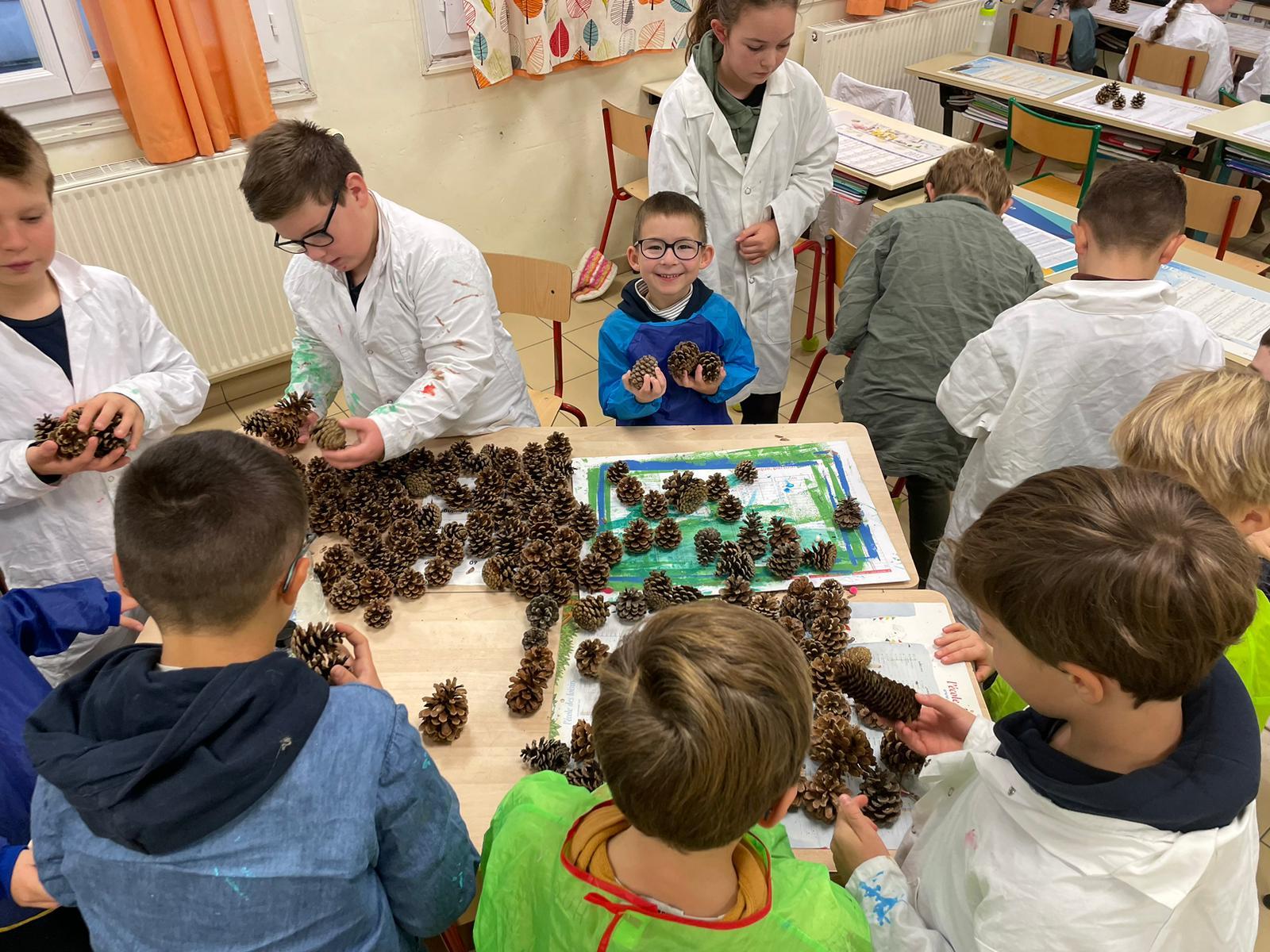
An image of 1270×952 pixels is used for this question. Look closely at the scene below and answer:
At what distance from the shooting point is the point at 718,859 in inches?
35.8

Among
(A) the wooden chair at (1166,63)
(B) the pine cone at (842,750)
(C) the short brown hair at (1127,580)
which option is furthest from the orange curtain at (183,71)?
(A) the wooden chair at (1166,63)

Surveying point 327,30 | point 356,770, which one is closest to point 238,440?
point 356,770

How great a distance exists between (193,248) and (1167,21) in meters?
5.76

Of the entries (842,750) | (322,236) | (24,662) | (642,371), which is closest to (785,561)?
(842,750)

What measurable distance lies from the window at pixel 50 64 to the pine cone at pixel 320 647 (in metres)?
2.80

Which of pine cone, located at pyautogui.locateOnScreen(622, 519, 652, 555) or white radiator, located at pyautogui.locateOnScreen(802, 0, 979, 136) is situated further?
white radiator, located at pyautogui.locateOnScreen(802, 0, 979, 136)

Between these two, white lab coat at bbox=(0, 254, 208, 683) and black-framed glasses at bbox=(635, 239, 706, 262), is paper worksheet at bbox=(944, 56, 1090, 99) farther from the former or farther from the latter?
white lab coat at bbox=(0, 254, 208, 683)

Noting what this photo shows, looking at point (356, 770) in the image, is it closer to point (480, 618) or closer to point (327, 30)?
point (480, 618)

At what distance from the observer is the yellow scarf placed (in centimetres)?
89

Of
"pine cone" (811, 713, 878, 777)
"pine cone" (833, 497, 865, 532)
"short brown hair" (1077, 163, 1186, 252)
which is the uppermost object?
"short brown hair" (1077, 163, 1186, 252)

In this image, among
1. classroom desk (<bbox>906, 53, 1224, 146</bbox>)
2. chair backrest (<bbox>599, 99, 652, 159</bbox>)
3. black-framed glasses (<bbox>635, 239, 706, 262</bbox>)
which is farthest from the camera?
classroom desk (<bbox>906, 53, 1224, 146</bbox>)

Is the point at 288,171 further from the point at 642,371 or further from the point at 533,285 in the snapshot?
the point at 533,285

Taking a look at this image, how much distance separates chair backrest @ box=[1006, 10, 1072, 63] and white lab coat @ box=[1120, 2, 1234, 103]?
1.39ft

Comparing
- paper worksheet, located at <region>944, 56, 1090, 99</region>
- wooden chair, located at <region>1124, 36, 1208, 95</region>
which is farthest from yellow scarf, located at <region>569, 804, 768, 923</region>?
wooden chair, located at <region>1124, 36, 1208, 95</region>
